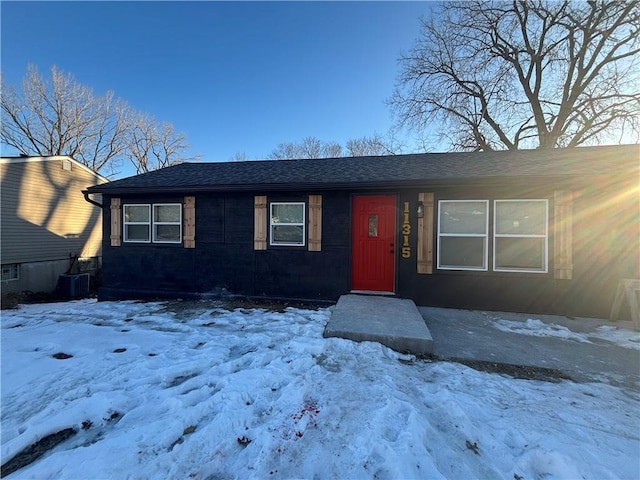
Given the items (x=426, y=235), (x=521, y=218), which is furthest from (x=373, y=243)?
(x=521, y=218)

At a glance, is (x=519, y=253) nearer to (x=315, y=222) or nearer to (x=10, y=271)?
(x=315, y=222)

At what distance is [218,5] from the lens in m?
8.81

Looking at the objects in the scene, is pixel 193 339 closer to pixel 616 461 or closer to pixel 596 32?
pixel 616 461

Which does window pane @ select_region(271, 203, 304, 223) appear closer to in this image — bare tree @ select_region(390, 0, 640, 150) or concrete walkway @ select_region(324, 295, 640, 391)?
concrete walkway @ select_region(324, 295, 640, 391)

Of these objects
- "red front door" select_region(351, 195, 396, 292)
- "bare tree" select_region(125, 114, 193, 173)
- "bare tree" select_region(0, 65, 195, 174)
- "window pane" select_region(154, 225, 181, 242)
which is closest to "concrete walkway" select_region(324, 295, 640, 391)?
"red front door" select_region(351, 195, 396, 292)

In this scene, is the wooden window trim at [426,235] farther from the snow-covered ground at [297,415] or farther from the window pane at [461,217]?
the snow-covered ground at [297,415]

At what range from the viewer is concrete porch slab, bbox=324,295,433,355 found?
3645mm

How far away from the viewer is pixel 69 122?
1948 centimetres

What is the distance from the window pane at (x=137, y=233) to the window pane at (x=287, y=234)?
3439mm

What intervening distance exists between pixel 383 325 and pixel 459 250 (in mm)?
2824

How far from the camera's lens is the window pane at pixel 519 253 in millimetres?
5699

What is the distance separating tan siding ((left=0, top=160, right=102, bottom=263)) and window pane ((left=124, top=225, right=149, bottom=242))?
5.35 m

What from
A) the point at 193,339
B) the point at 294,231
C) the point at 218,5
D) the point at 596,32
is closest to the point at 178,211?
the point at 294,231

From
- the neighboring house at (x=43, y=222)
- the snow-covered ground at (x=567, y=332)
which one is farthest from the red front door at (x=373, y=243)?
the neighboring house at (x=43, y=222)
